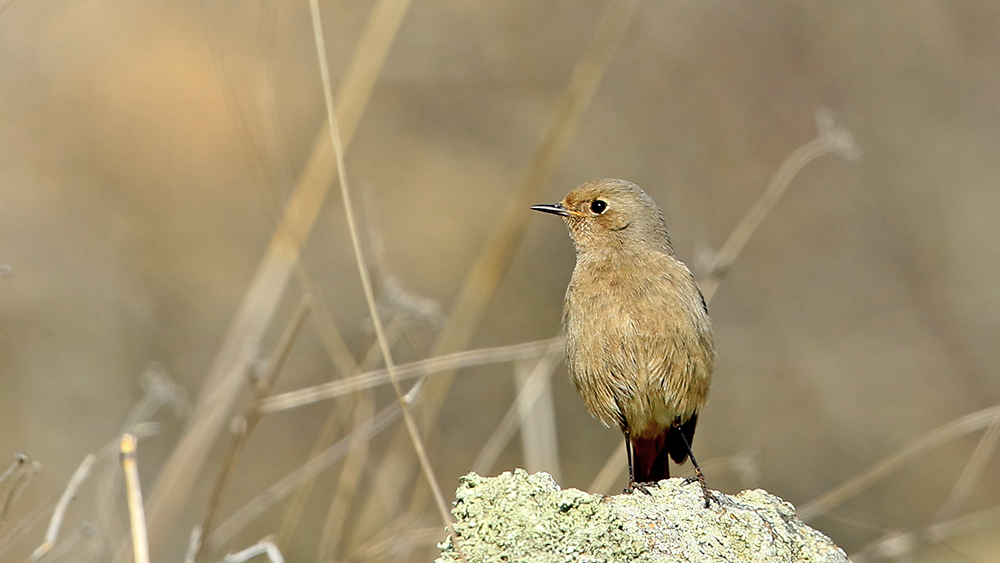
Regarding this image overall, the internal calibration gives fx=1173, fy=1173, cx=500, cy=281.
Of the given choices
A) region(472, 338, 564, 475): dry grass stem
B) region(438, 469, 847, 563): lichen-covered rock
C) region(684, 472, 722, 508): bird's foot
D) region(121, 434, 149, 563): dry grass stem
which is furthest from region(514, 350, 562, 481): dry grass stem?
region(121, 434, 149, 563): dry grass stem

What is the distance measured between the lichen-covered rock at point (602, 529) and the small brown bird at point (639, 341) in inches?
33.7

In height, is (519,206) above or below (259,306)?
above

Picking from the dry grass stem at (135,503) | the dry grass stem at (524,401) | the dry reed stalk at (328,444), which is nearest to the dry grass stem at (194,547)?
the dry reed stalk at (328,444)

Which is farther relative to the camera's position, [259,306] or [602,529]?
[259,306]

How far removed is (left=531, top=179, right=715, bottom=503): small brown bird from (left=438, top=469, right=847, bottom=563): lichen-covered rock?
86 centimetres

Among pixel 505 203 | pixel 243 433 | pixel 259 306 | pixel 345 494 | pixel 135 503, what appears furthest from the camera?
pixel 505 203

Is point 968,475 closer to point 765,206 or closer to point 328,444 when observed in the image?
point 765,206

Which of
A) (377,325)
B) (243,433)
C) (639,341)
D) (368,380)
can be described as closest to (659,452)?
(639,341)

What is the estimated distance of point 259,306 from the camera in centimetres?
442

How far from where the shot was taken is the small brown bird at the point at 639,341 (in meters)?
4.30

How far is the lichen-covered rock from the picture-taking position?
2959mm

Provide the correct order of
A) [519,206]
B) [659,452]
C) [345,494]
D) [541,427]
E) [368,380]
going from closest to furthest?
[368,380], [345,494], [519,206], [659,452], [541,427]

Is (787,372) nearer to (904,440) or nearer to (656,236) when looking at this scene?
(904,440)

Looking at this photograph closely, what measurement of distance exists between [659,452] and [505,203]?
20.3ft
